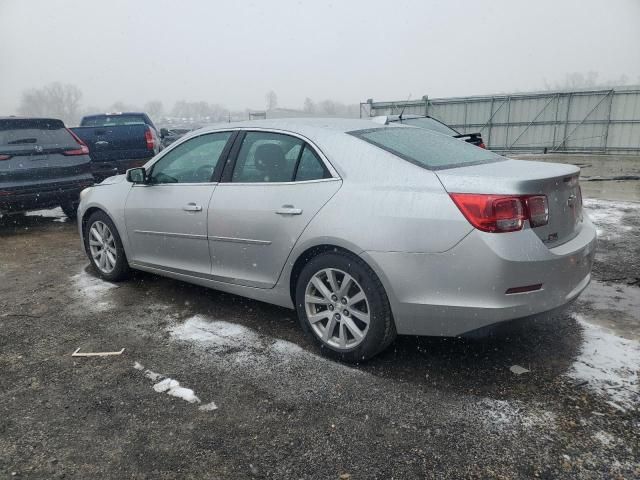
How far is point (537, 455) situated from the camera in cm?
227

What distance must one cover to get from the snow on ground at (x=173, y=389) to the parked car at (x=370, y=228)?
2.89ft

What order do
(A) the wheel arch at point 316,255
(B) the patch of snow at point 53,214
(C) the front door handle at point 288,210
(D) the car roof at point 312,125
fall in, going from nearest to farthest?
(A) the wheel arch at point 316,255 < (C) the front door handle at point 288,210 < (D) the car roof at point 312,125 < (B) the patch of snow at point 53,214

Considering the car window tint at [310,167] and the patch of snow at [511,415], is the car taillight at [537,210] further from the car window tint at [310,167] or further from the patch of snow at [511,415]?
the car window tint at [310,167]

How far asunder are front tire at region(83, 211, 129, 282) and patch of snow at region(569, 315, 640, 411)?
3947 mm

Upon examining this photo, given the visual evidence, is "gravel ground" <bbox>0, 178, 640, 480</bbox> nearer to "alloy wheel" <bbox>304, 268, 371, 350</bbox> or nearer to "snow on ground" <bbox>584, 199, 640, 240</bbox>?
"alloy wheel" <bbox>304, 268, 371, 350</bbox>

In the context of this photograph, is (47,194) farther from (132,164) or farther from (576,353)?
(576,353)

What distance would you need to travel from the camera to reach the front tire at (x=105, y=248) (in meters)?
4.80

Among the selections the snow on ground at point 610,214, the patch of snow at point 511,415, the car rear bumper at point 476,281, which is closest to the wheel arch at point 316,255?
the car rear bumper at point 476,281

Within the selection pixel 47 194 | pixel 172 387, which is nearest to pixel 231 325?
pixel 172 387

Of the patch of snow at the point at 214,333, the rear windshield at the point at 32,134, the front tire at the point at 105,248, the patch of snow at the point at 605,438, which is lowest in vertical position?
the patch of snow at the point at 214,333

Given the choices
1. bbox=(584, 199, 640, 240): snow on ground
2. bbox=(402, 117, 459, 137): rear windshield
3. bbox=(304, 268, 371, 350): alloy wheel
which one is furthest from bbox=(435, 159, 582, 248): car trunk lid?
bbox=(402, 117, 459, 137): rear windshield

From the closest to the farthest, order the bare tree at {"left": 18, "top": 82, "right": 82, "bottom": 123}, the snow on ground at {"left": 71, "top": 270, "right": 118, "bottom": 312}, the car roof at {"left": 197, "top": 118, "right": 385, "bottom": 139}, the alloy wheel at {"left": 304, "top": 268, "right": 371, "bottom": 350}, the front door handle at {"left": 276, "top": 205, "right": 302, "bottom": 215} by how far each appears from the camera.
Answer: the alloy wheel at {"left": 304, "top": 268, "right": 371, "bottom": 350}, the front door handle at {"left": 276, "top": 205, "right": 302, "bottom": 215}, the car roof at {"left": 197, "top": 118, "right": 385, "bottom": 139}, the snow on ground at {"left": 71, "top": 270, "right": 118, "bottom": 312}, the bare tree at {"left": 18, "top": 82, "right": 82, "bottom": 123}

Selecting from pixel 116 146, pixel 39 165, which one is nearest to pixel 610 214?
pixel 39 165

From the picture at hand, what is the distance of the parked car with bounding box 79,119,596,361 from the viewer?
2.68 m
